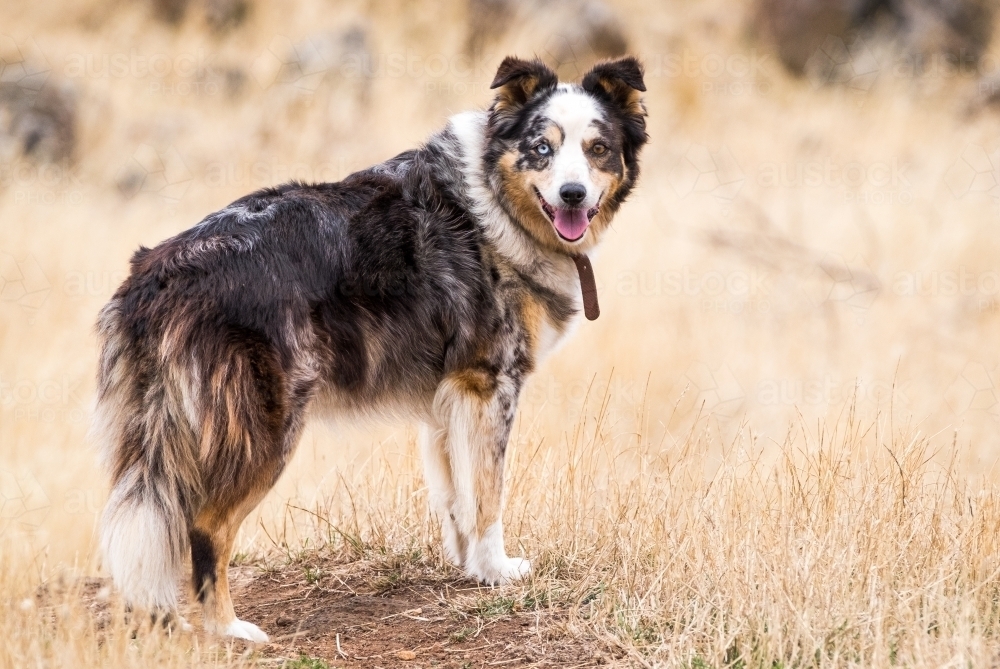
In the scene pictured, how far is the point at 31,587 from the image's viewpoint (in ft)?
13.1

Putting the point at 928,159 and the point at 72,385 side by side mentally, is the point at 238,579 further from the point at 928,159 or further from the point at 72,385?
the point at 928,159

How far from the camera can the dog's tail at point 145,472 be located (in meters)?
3.39

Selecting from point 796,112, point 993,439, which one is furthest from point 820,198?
point 993,439

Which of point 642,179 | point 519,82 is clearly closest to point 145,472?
point 519,82

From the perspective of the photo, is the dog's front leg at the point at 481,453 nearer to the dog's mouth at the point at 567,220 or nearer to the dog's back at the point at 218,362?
the dog's back at the point at 218,362

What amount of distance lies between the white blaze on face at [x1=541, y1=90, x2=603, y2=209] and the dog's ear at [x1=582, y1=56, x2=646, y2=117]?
0.10 metres

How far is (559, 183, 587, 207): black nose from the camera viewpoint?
4066 mm

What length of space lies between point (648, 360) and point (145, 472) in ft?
18.3

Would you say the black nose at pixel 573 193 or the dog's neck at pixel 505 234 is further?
the dog's neck at pixel 505 234

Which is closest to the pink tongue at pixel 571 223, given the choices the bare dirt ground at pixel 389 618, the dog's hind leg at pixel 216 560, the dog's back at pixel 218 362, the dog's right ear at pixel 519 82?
the dog's right ear at pixel 519 82

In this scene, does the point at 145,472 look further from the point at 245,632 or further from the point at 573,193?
the point at 573,193

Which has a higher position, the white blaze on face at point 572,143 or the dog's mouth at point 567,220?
the white blaze on face at point 572,143

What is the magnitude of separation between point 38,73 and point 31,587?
30.1ft

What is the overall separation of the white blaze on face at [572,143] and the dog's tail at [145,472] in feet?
5.54
